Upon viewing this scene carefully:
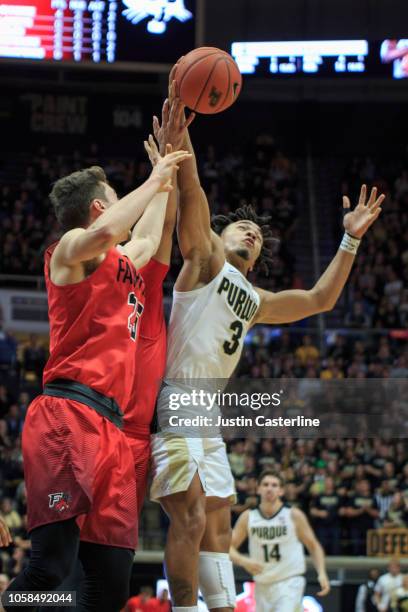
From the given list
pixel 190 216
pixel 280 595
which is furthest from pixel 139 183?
pixel 190 216

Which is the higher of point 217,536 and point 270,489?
point 217,536

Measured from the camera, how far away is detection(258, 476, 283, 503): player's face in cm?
952

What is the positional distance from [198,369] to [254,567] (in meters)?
4.71

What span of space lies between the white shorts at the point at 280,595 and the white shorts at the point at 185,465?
4371 mm

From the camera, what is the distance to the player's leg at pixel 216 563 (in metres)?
4.88

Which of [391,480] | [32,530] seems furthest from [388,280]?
[32,530]

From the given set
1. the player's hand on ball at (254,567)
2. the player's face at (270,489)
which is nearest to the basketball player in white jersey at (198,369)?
the player's hand on ball at (254,567)

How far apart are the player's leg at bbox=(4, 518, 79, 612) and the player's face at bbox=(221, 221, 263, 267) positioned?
1984 millimetres

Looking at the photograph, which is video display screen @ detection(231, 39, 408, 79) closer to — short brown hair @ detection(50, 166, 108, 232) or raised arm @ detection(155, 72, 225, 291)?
raised arm @ detection(155, 72, 225, 291)

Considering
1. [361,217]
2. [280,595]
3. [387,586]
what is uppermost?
[361,217]

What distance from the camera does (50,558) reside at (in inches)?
149

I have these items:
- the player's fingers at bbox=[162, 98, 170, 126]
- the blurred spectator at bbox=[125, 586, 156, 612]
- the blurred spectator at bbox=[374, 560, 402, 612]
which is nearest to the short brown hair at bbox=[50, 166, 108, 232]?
the player's fingers at bbox=[162, 98, 170, 126]

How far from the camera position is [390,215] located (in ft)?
62.0

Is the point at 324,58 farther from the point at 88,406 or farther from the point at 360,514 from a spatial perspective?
the point at 88,406
